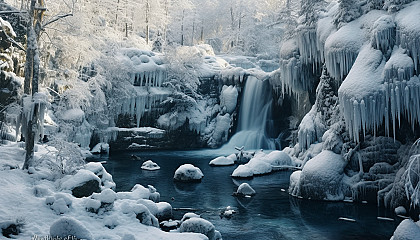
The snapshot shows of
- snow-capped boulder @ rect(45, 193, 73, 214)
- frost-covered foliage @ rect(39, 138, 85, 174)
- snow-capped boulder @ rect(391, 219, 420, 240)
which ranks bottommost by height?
snow-capped boulder @ rect(391, 219, 420, 240)

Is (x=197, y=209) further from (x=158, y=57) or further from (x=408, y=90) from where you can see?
(x=158, y=57)

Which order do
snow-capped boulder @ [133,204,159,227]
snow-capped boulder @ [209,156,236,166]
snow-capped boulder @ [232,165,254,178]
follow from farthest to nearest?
snow-capped boulder @ [209,156,236,166], snow-capped boulder @ [232,165,254,178], snow-capped boulder @ [133,204,159,227]

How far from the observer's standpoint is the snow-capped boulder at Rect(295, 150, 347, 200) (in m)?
15.5

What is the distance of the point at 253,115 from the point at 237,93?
2.62m

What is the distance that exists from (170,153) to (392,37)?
19748 millimetres

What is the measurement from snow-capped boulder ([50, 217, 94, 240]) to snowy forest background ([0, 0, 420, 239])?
4.68m

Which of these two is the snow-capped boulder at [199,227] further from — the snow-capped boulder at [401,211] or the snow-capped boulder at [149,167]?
the snow-capped boulder at [149,167]

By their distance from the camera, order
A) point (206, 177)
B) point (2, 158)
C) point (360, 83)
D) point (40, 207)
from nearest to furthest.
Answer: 1. point (40, 207)
2. point (2, 158)
3. point (360, 83)
4. point (206, 177)

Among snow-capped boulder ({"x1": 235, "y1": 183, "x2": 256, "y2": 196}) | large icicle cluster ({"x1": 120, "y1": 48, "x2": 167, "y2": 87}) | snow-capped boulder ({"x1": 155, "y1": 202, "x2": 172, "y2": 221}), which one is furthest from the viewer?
large icicle cluster ({"x1": 120, "y1": 48, "x2": 167, "y2": 87})

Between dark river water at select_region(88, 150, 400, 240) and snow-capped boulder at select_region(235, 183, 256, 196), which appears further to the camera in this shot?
snow-capped boulder at select_region(235, 183, 256, 196)

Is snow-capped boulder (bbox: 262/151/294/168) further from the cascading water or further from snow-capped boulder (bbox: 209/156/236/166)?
the cascading water

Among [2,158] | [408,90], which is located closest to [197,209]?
[2,158]

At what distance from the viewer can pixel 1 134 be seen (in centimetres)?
1499

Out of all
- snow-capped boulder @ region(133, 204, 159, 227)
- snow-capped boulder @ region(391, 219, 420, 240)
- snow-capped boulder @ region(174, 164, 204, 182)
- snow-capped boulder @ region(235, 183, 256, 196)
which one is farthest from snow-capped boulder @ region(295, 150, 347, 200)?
snow-capped boulder @ region(133, 204, 159, 227)
